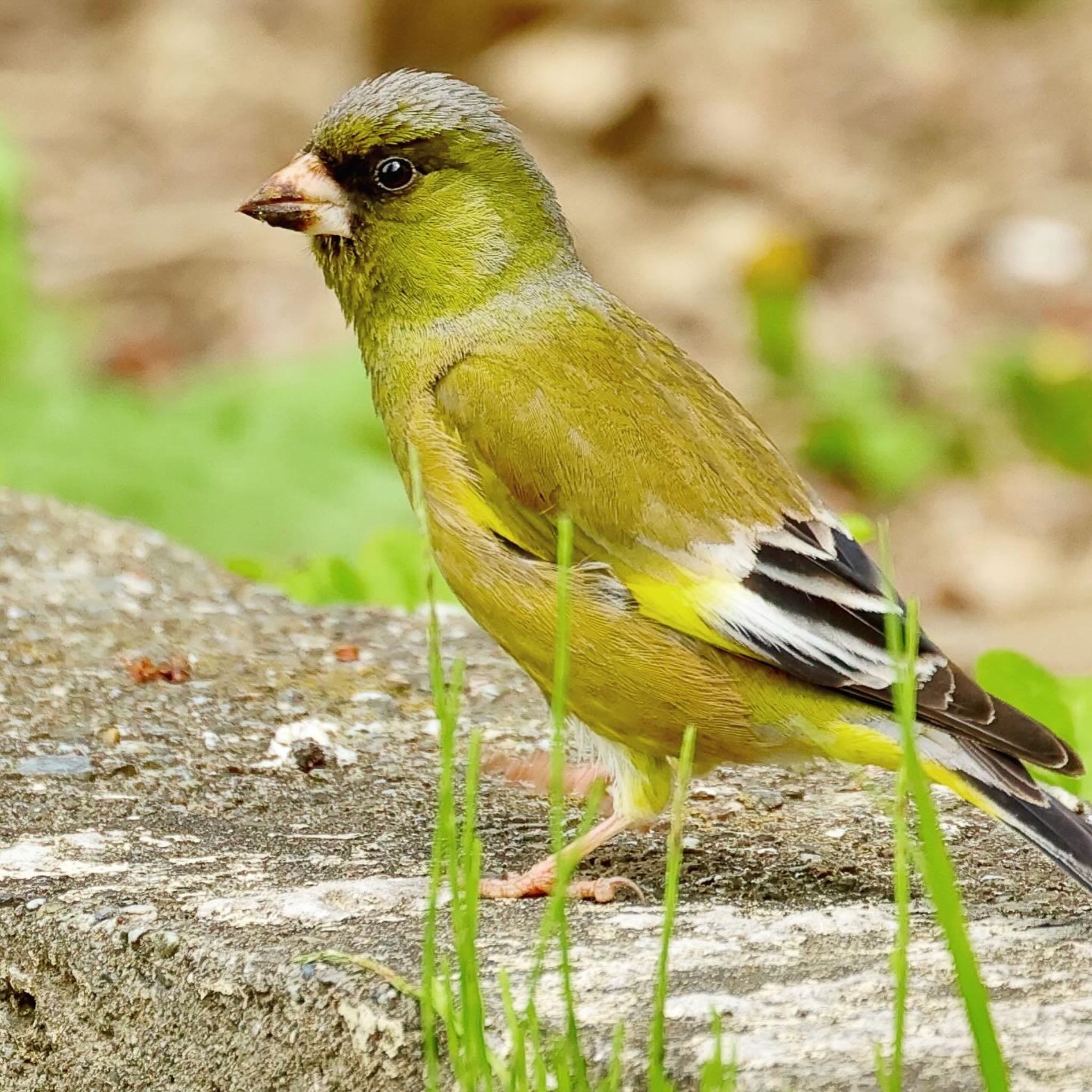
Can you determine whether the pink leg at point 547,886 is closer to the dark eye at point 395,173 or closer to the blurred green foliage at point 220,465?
the dark eye at point 395,173

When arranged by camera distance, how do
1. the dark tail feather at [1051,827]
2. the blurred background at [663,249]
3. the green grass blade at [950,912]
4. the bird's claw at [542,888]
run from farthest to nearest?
1. the blurred background at [663,249]
2. the bird's claw at [542,888]
3. the dark tail feather at [1051,827]
4. the green grass blade at [950,912]

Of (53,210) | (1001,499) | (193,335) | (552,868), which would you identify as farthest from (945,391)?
(552,868)

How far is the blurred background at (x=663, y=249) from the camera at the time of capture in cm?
648

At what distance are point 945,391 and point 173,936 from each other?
6.20m

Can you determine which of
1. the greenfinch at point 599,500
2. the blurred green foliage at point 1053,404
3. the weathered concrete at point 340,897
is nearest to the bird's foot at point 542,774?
the weathered concrete at point 340,897

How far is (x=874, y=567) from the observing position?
134 inches

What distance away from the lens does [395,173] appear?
369 centimetres

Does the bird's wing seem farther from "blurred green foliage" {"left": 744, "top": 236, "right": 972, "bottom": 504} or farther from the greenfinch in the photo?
"blurred green foliage" {"left": 744, "top": 236, "right": 972, "bottom": 504}

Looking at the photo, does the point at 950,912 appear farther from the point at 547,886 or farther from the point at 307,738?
the point at 307,738

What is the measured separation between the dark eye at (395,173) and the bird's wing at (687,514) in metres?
0.40

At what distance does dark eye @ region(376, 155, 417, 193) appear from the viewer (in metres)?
3.68

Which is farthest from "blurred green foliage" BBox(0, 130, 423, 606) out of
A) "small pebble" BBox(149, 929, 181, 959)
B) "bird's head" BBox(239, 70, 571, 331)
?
"small pebble" BBox(149, 929, 181, 959)

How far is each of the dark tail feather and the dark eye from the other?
1.51 m

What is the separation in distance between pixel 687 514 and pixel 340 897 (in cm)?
87
